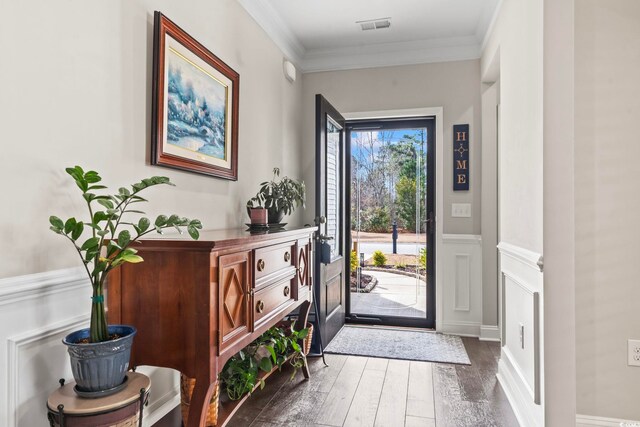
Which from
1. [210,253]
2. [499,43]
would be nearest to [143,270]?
[210,253]

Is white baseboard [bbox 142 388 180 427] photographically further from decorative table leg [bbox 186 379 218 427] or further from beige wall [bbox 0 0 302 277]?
beige wall [bbox 0 0 302 277]

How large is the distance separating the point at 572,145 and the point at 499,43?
141 centimetres

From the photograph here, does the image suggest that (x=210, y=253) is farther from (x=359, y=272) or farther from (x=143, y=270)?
(x=359, y=272)

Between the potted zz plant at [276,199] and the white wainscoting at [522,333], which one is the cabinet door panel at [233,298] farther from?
the white wainscoting at [522,333]

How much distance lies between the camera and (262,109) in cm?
305

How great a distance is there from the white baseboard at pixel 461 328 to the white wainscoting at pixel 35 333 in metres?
3.09

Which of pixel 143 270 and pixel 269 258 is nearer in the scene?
pixel 143 270

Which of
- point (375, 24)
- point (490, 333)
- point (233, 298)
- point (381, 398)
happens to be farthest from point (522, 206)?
point (375, 24)

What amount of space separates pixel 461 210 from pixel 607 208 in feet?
5.96

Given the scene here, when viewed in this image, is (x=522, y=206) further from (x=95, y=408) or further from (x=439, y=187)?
(x=95, y=408)

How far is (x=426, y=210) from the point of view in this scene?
3930 millimetres

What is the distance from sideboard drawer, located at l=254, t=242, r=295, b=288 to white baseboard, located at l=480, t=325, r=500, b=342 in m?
2.16

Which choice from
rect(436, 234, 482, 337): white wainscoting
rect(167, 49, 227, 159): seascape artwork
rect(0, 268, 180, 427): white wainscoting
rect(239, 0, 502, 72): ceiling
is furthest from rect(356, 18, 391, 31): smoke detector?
rect(0, 268, 180, 427): white wainscoting

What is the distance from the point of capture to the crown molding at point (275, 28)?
2877 millimetres
